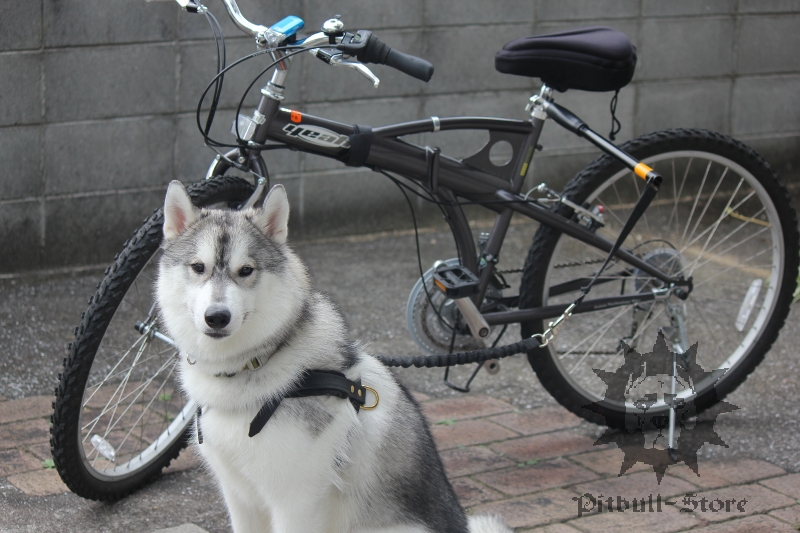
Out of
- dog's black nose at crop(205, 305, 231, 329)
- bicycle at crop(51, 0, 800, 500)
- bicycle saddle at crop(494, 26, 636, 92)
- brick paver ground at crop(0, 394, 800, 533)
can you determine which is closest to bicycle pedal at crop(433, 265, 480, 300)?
bicycle at crop(51, 0, 800, 500)

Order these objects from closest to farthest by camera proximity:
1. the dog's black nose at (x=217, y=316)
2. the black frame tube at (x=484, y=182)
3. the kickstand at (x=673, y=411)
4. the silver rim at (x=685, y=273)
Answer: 1. the dog's black nose at (x=217, y=316)
2. the black frame tube at (x=484, y=182)
3. the kickstand at (x=673, y=411)
4. the silver rim at (x=685, y=273)

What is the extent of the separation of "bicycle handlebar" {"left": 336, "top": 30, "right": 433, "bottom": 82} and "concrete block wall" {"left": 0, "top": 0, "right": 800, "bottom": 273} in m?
2.91

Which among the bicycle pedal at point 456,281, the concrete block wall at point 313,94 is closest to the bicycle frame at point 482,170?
the bicycle pedal at point 456,281

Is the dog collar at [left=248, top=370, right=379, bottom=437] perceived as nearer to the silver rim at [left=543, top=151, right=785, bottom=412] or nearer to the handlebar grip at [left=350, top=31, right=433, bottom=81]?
the handlebar grip at [left=350, top=31, right=433, bottom=81]

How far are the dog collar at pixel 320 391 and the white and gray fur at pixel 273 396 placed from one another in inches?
0.8

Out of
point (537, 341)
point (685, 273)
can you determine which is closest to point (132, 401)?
point (537, 341)

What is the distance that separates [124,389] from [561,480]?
5.93 ft

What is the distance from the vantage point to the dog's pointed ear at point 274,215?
2.52 m

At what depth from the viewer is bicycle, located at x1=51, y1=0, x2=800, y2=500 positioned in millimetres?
3180

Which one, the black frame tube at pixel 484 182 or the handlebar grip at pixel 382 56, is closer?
the handlebar grip at pixel 382 56

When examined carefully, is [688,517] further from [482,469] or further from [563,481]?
[482,469]

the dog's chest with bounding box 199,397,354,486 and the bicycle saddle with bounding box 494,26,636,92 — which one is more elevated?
the bicycle saddle with bounding box 494,26,636,92

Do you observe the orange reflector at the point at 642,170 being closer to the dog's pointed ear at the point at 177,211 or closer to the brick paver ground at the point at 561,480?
the brick paver ground at the point at 561,480

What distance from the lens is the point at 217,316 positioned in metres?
2.30
